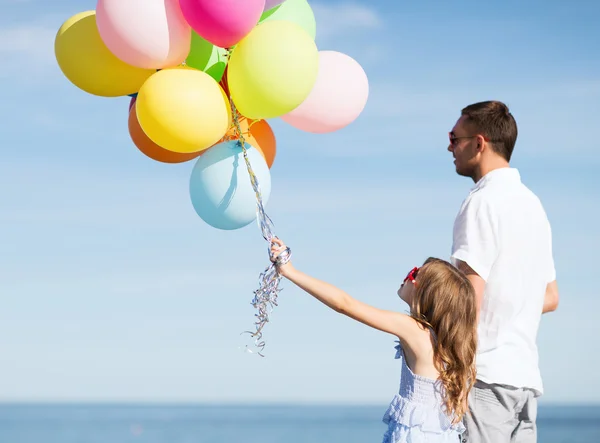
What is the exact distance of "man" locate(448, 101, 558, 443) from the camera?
2926mm

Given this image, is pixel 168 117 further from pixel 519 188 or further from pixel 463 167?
pixel 519 188

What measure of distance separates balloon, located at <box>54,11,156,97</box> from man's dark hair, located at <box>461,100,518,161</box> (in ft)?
4.15

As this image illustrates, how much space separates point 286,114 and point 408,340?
113cm

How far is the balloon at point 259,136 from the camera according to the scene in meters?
3.46

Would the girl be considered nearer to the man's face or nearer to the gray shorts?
the gray shorts

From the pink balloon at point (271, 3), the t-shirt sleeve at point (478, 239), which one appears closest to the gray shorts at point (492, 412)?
the t-shirt sleeve at point (478, 239)

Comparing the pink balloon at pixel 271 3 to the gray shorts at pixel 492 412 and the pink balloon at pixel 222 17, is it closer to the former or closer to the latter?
the pink balloon at pixel 222 17

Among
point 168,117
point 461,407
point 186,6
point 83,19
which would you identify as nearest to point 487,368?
point 461,407

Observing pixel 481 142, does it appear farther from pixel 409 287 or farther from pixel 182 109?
pixel 182 109

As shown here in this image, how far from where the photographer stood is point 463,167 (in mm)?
3137

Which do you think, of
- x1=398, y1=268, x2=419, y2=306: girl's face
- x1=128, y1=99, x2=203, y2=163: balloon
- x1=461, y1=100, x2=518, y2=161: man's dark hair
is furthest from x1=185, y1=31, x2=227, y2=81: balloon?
x1=398, y1=268, x2=419, y2=306: girl's face

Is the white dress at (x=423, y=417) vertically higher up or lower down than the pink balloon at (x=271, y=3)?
A: lower down

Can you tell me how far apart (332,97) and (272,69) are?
484 mm

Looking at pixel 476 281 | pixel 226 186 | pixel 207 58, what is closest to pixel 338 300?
pixel 476 281
